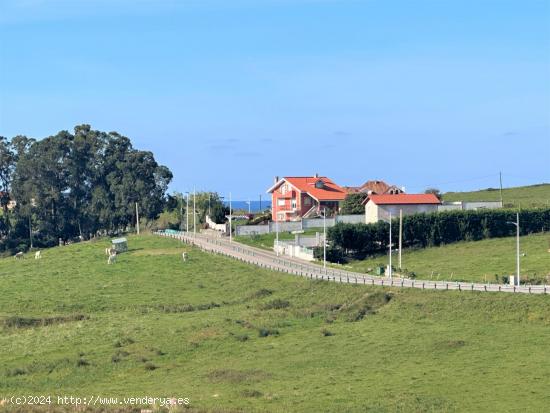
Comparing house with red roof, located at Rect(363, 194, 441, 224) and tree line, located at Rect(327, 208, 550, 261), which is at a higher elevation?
house with red roof, located at Rect(363, 194, 441, 224)

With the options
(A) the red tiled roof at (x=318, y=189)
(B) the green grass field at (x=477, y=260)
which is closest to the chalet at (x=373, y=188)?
(A) the red tiled roof at (x=318, y=189)

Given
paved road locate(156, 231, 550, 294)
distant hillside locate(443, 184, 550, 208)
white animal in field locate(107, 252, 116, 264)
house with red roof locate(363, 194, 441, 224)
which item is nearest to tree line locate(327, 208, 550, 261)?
paved road locate(156, 231, 550, 294)

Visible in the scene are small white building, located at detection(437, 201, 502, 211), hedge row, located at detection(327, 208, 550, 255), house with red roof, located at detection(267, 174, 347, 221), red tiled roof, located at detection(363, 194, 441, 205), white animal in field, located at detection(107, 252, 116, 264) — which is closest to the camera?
hedge row, located at detection(327, 208, 550, 255)

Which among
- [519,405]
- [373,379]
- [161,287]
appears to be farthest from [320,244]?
[519,405]

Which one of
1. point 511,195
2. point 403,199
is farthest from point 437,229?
point 511,195

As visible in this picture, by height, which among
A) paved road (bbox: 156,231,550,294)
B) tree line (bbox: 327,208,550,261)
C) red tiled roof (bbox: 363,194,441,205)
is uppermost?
red tiled roof (bbox: 363,194,441,205)

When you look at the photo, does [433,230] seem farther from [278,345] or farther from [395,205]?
[278,345]

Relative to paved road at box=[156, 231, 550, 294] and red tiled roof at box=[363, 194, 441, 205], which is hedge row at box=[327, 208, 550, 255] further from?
red tiled roof at box=[363, 194, 441, 205]

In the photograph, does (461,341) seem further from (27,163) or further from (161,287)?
(27,163)

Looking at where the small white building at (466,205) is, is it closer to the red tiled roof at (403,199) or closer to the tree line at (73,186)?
the red tiled roof at (403,199)

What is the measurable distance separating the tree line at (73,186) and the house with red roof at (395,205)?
134 ft

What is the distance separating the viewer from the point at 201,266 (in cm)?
10538

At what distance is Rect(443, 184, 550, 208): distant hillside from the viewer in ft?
522

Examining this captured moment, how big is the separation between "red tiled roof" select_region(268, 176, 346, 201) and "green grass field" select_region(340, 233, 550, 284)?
32056 mm
